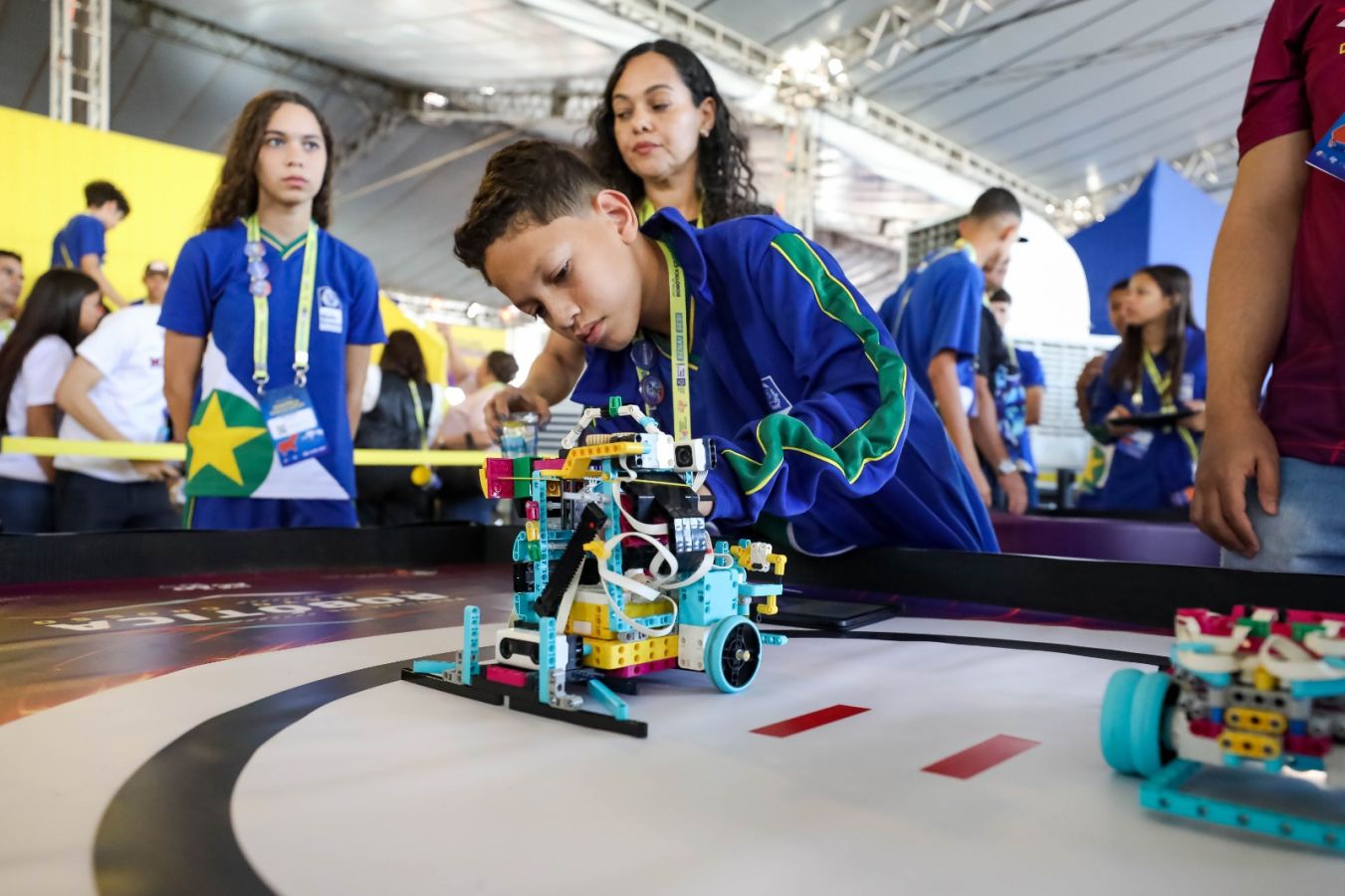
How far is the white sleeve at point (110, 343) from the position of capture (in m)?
3.85

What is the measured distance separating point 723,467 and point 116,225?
4.79m

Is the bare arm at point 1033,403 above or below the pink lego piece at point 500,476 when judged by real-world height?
above

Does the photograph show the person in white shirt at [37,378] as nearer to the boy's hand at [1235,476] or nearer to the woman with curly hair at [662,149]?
the woman with curly hair at [662,149]

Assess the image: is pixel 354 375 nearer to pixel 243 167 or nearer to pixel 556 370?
pixel 243 167

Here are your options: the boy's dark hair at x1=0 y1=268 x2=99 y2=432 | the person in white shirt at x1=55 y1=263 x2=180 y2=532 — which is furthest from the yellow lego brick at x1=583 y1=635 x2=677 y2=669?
the boy's dark hair at x1=0 y1=268 x2=99 y2=432

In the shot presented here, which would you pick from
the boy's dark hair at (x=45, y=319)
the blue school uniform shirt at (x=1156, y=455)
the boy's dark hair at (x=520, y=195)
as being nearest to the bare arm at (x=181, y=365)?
the boy's dark hair at (x=520, y=195)

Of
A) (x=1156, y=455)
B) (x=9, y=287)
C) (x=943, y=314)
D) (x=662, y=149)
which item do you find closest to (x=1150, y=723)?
(x=662, y=149)

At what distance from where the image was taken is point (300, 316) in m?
2.28

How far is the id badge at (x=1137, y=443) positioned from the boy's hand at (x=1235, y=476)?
2916mm

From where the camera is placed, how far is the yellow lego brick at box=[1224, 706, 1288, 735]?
0.60 metres

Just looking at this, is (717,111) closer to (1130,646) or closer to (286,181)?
(286,181)

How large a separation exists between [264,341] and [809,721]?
1777mm

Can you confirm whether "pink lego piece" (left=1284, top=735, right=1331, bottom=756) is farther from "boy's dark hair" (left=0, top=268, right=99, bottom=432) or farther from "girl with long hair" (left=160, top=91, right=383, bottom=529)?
"boy's dark hair" (left=0, top=268, right=99, bottom=432)

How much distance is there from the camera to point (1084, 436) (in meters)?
6.63
